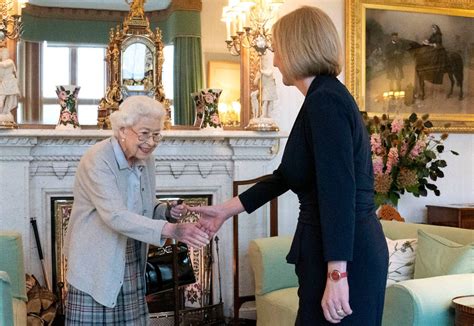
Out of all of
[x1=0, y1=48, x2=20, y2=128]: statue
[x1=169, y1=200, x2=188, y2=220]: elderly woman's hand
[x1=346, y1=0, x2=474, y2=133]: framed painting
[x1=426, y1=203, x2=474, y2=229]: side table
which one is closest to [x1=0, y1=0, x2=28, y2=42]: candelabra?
[x1=0, y1=48, x2=20, y2=128]: statue

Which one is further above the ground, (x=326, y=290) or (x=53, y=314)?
(x=326, y=290)

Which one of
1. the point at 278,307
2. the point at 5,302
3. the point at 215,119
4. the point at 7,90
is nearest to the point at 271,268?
the point at 278,307

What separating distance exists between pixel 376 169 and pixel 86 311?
2.43 meters

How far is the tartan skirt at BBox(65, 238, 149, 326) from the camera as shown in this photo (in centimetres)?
221

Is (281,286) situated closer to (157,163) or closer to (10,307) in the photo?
(157,163)

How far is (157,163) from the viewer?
13.9 feet

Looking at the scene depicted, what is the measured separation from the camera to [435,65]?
5.01 meters

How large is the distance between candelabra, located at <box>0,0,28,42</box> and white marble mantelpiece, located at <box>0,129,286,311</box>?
0.60 m

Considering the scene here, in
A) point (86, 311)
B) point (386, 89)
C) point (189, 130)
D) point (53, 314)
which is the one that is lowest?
point (53, 314)

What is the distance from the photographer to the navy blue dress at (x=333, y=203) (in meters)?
1.52

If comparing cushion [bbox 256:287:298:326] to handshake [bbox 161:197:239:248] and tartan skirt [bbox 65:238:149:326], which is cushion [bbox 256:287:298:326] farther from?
handshake [bbox 161:197:239:248]

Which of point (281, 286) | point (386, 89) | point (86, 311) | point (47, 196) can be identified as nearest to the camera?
point (86, 311)

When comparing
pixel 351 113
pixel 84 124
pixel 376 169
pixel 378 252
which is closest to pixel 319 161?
pixel 351 113

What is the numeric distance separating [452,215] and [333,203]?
3401 mm
